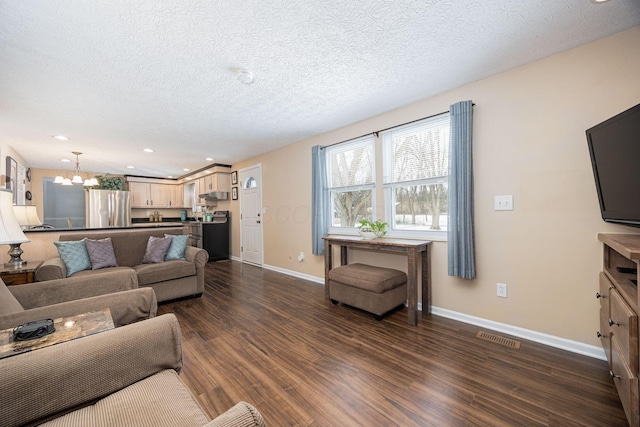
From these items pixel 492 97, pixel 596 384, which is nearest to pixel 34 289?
pixel 596 384

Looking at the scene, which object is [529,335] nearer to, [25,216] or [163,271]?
[163,271]

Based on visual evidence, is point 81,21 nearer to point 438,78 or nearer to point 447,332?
point 438,78

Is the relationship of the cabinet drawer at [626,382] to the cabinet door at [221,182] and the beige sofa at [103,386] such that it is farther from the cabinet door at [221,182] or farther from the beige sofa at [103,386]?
the cabinet door at [221,182]

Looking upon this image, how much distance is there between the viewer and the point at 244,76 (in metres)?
2.30

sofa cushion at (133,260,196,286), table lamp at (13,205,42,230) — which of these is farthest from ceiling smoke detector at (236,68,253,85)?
table lamp at (13,205,42,230)

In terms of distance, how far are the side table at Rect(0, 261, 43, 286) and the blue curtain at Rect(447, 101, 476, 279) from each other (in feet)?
13.2

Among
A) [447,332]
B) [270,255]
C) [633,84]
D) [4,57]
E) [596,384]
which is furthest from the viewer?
[270,255]

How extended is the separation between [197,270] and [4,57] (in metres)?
2.56

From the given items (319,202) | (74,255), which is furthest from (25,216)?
(319,202)

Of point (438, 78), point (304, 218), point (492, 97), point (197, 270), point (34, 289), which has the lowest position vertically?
point (197, 270)

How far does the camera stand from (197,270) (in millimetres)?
3412

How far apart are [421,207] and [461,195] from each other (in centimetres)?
55

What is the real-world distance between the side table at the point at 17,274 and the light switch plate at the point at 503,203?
440 cm

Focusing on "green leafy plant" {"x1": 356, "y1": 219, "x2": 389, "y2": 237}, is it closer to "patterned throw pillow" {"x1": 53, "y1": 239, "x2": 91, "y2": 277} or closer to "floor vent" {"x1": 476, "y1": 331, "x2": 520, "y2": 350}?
"floor vent" {"x1": 476, "y1": 331, "x2": 520, "y2": 350}
